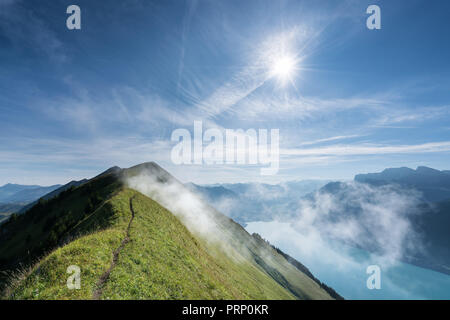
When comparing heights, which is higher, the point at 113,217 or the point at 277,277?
the point at 113,217

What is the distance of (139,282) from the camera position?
1594cm

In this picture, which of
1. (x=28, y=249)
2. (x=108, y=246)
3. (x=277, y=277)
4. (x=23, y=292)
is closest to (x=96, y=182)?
(x=28, y=249)

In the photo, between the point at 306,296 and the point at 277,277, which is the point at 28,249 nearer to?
the point at 277,277

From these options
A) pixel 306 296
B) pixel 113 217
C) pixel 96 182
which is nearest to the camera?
pixel 113 217
